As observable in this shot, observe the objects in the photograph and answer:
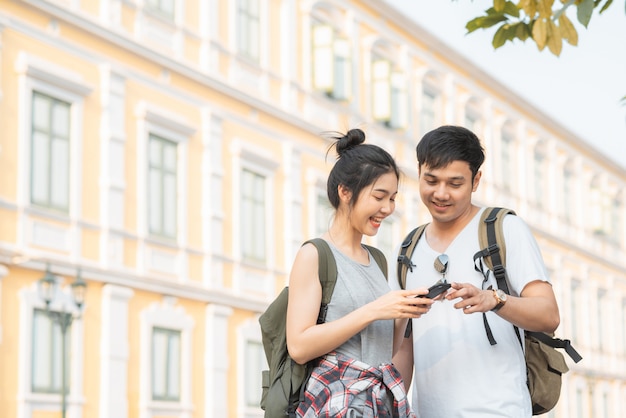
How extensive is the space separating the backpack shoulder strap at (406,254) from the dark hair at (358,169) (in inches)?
14.2

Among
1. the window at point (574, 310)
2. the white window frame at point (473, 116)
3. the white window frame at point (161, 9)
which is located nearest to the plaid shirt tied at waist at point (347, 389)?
the white window frame at point (161, 9)

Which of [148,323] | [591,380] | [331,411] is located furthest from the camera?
[591,380]

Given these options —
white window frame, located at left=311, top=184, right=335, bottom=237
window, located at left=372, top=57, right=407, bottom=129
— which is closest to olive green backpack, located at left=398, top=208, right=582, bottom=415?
white window frame, located at left=311, top=184, right=335, bottom=237

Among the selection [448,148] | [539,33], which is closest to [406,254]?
[448,148]

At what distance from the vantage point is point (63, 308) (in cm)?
1681

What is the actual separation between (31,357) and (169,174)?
179 inches

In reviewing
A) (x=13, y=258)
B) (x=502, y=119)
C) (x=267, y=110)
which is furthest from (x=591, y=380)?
(x=13, y=258)

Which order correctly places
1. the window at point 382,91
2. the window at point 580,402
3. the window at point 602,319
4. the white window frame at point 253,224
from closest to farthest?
the white window frame at point 253,224 < the window at point 382,91 < the window at point 580,402 < the window at point 602,319

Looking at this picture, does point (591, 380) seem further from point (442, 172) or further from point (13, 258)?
point (442, 172)

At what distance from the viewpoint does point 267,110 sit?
75.1 feet

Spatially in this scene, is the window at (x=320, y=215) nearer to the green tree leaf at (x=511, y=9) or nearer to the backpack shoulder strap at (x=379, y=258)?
the green tree leaf at (x=511, y=9)

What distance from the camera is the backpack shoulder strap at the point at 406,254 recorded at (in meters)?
4.41

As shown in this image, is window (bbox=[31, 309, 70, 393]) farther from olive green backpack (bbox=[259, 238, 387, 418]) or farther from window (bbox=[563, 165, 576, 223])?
window (bbox=[563, 165, 576, 223])

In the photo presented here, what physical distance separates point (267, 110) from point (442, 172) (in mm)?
18810
